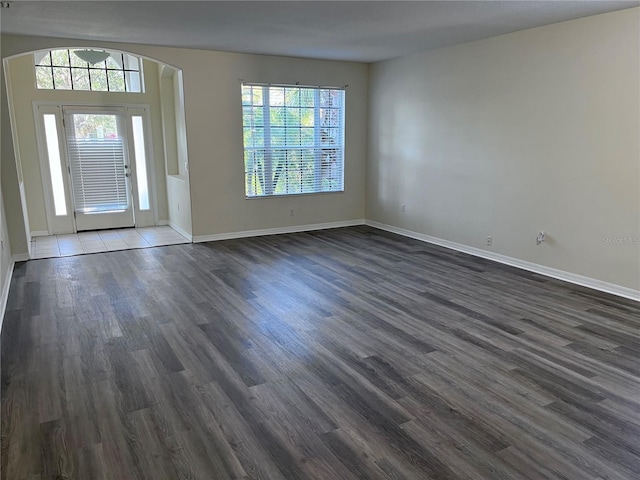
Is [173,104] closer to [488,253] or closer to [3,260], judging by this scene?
[3,260]

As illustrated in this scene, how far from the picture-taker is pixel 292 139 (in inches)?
270

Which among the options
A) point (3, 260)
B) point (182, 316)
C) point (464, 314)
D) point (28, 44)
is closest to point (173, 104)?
point (28, 44)

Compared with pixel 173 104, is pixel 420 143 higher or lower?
lower

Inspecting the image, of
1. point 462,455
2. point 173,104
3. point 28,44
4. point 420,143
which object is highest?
point 28,44

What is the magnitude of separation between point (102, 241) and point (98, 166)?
4.28 feet

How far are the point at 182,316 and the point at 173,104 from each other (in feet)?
14.6

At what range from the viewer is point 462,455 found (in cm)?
209

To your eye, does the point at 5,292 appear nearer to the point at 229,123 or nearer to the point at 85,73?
the point at 229,123

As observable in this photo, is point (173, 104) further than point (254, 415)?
Yes

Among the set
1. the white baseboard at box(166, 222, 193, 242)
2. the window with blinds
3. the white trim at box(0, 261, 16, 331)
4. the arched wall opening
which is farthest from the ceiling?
the white baseboard at box(166, 222, 193, 242)

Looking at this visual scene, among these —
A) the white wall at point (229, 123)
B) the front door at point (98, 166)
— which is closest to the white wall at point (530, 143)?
the white wall at point (229, 123)

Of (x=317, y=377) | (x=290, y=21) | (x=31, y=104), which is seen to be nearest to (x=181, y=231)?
(x=31, y=104)

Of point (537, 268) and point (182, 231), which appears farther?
point (182, 231)

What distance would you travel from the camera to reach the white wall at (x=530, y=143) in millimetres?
4098
